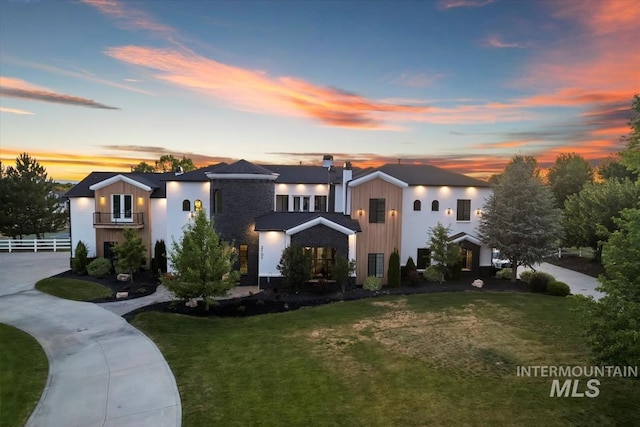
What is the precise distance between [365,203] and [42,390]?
18.5 m

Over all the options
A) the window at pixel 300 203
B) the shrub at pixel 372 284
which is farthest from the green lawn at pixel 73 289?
the shrub at pixel 372 284

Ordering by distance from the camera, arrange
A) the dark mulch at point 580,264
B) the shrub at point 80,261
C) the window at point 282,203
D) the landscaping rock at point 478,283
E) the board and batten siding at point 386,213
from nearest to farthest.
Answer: the landscaping rock at point 478,283, the board and batten siding at point 386,213, the shrub at point 80,261, the window at point 282,203, the dark mulch at point 580,264

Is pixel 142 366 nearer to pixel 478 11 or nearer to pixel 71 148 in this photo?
pixel 478 11

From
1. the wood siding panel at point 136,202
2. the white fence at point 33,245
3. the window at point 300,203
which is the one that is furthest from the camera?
the white fence at point 33,245

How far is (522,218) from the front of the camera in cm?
2297

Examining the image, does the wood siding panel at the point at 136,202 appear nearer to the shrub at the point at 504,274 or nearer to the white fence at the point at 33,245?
the white fence at the point at 33,245

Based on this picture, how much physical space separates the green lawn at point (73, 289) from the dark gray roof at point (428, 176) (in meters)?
18.4

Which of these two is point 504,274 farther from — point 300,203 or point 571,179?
point 571,179

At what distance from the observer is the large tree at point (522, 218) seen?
74.0ft

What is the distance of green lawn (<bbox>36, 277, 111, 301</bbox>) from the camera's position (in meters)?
20.7

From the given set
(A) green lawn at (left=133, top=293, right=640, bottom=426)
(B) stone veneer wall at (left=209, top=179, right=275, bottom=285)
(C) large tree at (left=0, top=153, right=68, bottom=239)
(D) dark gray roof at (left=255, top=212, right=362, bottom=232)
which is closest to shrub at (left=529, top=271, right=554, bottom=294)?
(A) green lawn at (left=133, top=293, right=640, bottom=426)

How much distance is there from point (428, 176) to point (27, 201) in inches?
1525

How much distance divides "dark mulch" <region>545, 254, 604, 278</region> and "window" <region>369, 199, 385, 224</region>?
17772 millimetres

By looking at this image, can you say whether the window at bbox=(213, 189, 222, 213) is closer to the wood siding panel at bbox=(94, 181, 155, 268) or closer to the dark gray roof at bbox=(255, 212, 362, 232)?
the dark gray roof at bbox=(255, 212, 362, 232)
